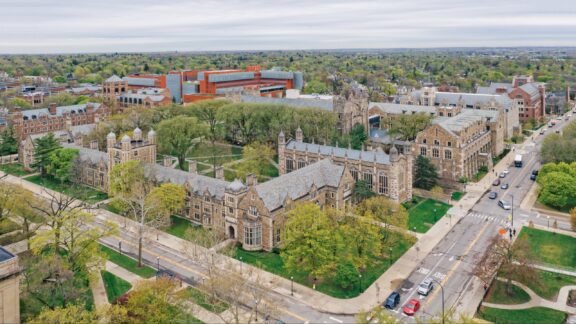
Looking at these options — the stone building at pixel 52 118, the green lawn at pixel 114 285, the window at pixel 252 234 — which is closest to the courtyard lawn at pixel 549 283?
the window at pixel 252 234

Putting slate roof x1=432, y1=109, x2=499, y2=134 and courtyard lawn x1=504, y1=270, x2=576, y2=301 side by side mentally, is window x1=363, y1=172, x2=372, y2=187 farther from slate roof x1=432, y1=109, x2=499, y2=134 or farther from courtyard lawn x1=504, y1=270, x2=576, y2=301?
courtyard lawn x1=504, y1=270, x2=576, y2=301

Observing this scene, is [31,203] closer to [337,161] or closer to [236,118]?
[337,161]

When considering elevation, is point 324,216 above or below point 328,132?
below

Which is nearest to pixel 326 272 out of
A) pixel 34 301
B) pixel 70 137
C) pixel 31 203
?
pixel 34 301

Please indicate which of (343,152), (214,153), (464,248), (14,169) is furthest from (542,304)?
(14,169)

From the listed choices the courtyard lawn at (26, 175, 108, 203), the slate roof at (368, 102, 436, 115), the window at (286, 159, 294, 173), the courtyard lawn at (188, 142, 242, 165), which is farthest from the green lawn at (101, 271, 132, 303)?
the slate roof at (368, 102, 436, 115)
